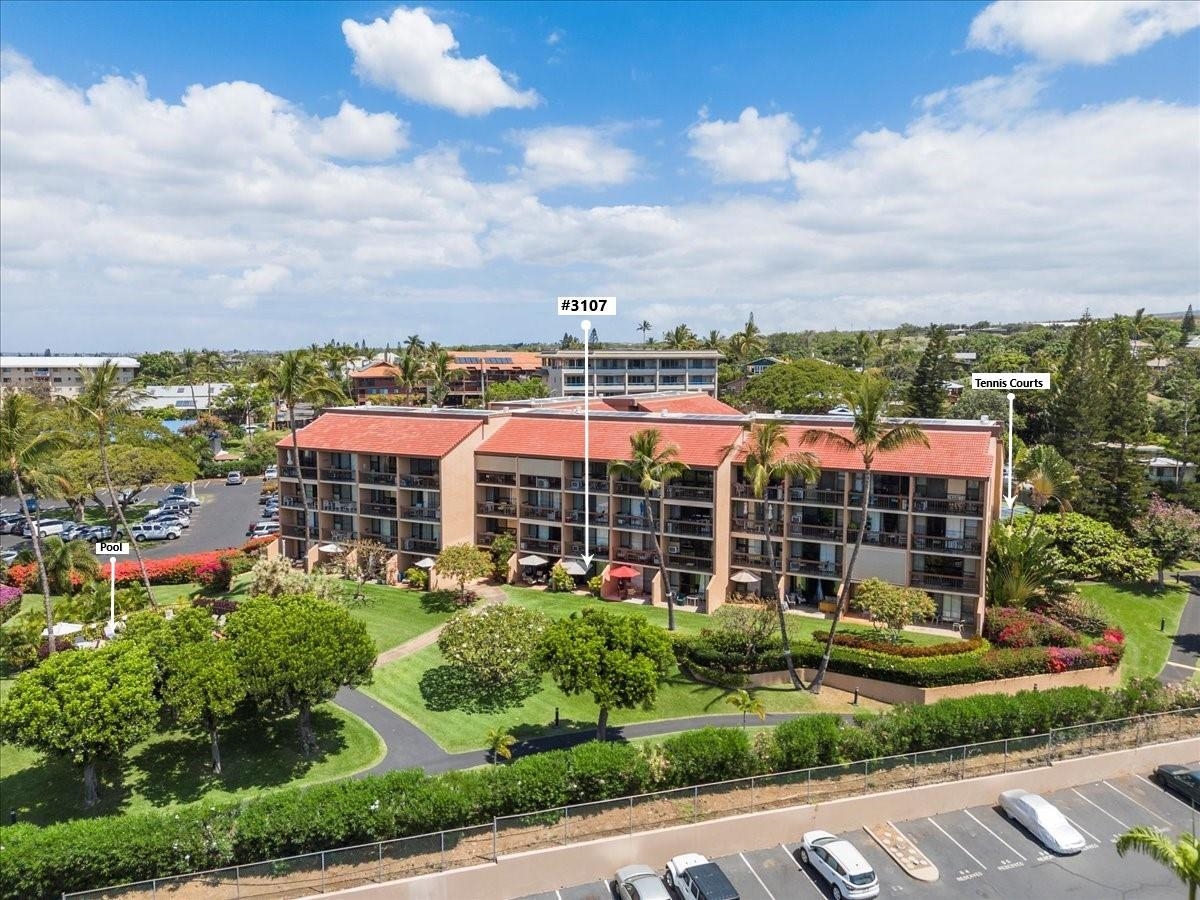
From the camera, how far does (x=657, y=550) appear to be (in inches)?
1895

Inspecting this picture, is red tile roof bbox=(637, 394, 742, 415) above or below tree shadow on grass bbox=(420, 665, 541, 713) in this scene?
above

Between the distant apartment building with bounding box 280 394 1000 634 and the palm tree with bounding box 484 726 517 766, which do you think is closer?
the palm tree with bounding box 484 726 517 766

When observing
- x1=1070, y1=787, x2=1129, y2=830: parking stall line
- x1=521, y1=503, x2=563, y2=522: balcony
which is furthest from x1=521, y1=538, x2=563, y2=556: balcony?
x1=1070, y1=787, x2=1129, y2=830: parking stall line

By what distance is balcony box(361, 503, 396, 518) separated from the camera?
2182 inches

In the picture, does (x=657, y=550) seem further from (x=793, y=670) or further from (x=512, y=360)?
(x=512, y=360)

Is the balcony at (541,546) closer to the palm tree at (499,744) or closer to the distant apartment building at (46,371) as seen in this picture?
the palm tree at (499,744)

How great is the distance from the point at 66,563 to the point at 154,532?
22443mm

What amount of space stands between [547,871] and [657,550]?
2424cm

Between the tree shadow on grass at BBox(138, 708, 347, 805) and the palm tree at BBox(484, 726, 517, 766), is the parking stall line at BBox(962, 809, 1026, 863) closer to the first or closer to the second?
the palm tree at BBox(484, 726, 517, 766)

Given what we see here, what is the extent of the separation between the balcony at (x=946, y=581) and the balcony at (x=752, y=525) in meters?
8.39

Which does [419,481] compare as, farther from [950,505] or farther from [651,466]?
[950,505]

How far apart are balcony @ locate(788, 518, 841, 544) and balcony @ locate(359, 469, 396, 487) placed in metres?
28.0

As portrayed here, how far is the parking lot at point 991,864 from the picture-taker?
1016 inches

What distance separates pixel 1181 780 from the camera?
32.2 metres
